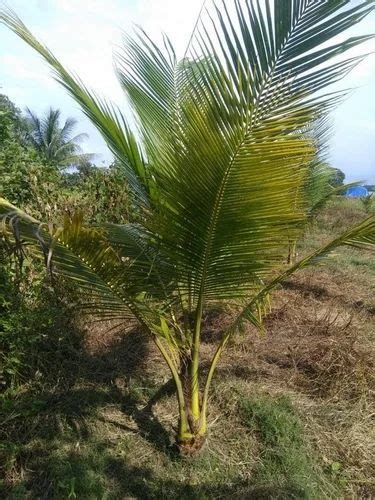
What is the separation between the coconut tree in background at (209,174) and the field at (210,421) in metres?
0.38

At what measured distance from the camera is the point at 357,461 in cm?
251

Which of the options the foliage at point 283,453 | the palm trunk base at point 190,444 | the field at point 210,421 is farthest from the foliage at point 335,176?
the palm trunk base at point 190,444

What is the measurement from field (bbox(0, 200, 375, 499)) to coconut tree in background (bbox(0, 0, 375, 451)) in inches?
14.8

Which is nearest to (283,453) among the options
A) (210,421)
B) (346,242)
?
(210,421)

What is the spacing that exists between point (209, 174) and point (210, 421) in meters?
1.77

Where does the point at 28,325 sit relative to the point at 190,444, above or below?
above

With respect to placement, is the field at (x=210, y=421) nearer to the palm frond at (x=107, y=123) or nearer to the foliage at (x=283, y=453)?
the foliage at (x=283, y=453)

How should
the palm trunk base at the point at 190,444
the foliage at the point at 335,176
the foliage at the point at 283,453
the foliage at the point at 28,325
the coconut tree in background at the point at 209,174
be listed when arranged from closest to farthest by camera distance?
the coconut tree in background at the point at 209,174 < the foliage at the point at 283,453 < the palm trunk base at the point at 190,444 < the foliage at the point at 28,325 < the foliage at the point at 335,176

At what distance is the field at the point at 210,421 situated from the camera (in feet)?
7.86

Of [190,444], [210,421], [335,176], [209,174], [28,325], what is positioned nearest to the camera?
[209,174]

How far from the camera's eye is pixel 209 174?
1709 millimetres

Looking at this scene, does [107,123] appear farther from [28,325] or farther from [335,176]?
[335,176]

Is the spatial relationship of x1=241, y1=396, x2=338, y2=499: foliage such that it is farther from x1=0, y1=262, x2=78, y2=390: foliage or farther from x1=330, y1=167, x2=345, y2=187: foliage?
x1=330, y1=167, x2=345, y2=187: foliage

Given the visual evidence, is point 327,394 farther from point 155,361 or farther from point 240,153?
point 240,153
